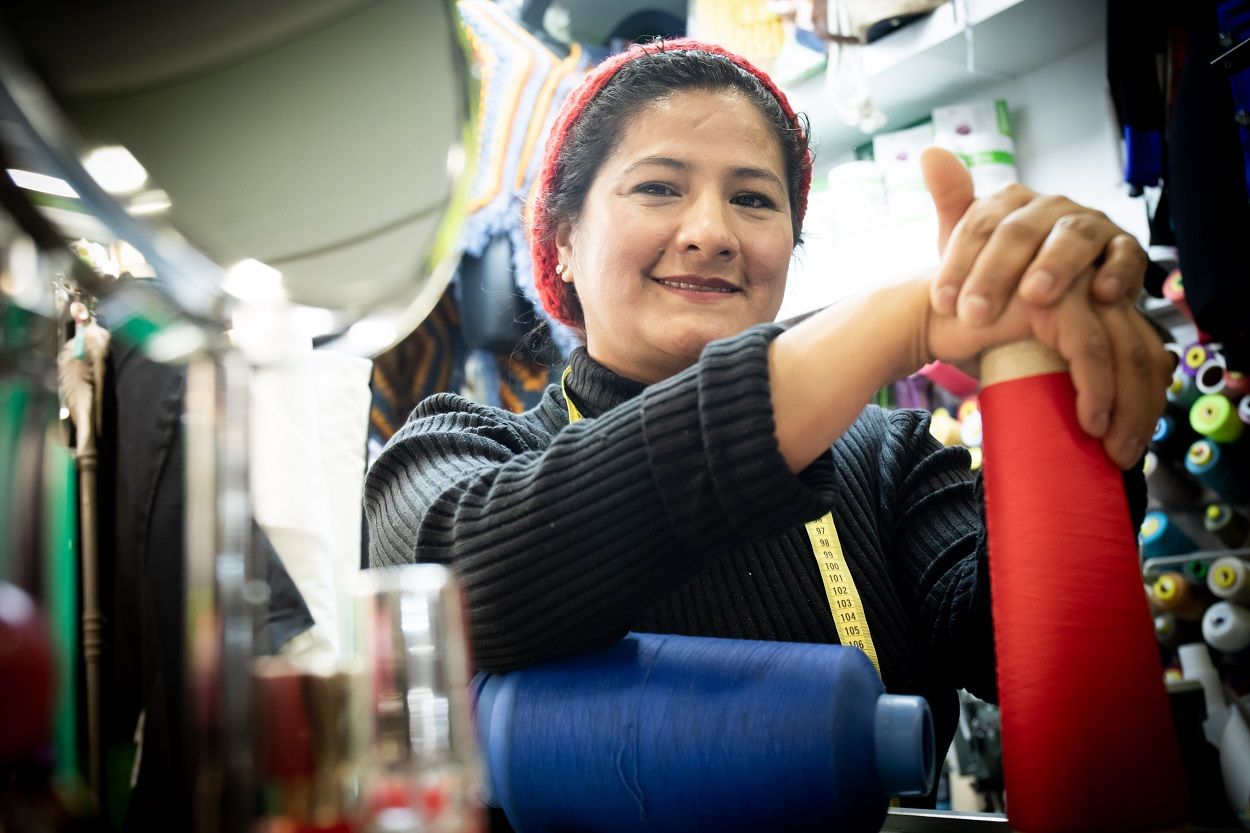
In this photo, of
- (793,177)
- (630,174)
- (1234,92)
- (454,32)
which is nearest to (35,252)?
(454,32)

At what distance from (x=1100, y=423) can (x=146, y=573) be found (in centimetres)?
38

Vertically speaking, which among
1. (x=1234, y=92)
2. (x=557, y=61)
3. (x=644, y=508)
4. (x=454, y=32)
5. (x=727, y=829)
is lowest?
(x=727, y=829)

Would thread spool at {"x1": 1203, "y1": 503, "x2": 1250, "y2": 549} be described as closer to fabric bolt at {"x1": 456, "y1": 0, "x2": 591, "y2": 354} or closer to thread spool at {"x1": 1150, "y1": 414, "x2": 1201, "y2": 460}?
thread spool at {"x1": 1150, "y1": 414, "x2": 1201, "y2": 460}

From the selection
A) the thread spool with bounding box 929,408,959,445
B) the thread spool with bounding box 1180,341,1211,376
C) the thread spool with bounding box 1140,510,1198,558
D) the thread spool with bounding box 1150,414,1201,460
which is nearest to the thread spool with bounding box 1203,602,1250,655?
the thread spool with bounding box 1140,510,1198,558

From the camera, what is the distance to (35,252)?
0.21m

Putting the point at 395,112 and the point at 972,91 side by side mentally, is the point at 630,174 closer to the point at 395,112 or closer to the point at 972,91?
the point at 395,112

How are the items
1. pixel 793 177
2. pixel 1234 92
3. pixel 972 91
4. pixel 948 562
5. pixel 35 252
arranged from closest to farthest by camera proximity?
pixel 35 252 < pixel 948 562 < pixel 793 177 < pixel 1234 92 < pixel 972 91

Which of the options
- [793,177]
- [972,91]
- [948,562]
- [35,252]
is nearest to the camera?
[35,252]

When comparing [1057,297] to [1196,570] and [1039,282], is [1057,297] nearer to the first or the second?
[1039,282]

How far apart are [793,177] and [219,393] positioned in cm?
78

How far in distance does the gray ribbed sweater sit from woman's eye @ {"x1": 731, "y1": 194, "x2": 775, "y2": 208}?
0.57 ft

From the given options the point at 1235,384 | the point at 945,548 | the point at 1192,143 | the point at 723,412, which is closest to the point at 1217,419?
the point at 1235,384

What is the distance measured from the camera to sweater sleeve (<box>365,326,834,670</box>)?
44 cm

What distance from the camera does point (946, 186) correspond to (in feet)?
1.65
